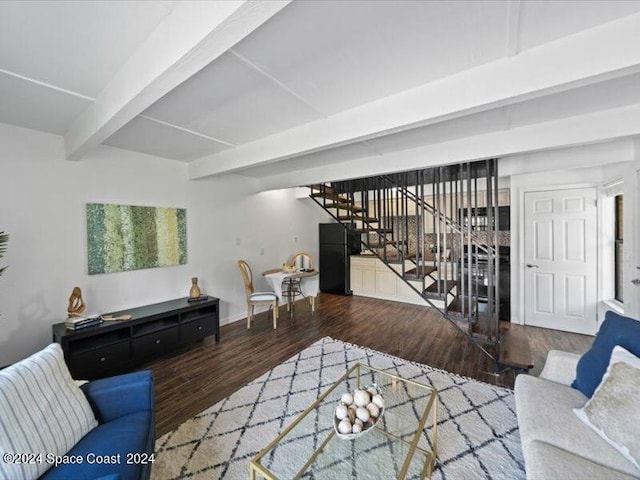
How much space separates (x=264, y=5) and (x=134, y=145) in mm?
2723

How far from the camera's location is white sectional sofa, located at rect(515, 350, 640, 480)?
112 centimetres

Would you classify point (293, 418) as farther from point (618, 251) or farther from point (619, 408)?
point (618, 251)

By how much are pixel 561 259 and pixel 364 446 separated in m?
3.80

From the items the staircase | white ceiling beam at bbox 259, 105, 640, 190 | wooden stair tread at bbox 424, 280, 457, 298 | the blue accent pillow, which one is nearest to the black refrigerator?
the staircase

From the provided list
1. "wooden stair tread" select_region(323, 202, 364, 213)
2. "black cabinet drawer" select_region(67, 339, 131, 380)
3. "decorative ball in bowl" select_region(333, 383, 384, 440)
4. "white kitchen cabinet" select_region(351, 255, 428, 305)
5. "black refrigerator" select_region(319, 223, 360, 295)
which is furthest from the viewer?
"black refrigerator" select_region(319, 223, 360, 295)

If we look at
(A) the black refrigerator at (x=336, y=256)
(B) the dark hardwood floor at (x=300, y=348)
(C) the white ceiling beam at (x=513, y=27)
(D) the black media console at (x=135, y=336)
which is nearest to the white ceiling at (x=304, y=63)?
(C) the white ceiling beam at (x=513, y=27)

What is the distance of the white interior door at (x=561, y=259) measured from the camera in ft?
11.3

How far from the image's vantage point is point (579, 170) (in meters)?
3.45

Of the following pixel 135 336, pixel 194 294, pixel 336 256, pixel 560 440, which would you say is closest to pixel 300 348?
pixel 194 294

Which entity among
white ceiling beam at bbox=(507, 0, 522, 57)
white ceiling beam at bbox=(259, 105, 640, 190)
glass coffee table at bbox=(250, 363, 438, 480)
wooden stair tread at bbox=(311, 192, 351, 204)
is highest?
white ceiling beam at bbox=(507, 0, 522, 57)

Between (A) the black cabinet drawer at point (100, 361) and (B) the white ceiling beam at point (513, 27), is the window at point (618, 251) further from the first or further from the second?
(A) the black cabinet drawer at point (100, 361)

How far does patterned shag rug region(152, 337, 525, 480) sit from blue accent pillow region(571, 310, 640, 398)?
586mm

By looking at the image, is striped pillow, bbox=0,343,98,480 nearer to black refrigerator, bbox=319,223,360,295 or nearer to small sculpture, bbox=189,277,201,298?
small sculpture, bbox=189,277,201,298

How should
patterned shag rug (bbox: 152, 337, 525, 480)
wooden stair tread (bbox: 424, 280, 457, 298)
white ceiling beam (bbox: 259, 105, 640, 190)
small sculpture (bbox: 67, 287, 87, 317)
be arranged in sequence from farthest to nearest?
1. wooden stair tread (bbox: 424, 280, 457, 298)
2. small sculpture (bbox: 67, 287, 87, 317)
3. white ceiling beam (bbox: 259, 105, 640, 190)
4. patterned shag rug (bbox: 152, 337, 525, 480)
